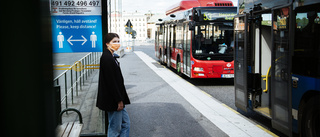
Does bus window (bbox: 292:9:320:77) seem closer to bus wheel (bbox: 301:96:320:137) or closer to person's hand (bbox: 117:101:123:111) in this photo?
bus wheel (bbox: 301:96:320:137)

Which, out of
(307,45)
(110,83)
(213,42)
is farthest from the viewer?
(213,42)

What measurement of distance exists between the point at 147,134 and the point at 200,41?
7.18 metres

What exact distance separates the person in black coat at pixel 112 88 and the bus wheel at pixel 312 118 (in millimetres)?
2511

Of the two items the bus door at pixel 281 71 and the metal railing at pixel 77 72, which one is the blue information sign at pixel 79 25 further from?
the bus door at pixel 281 71

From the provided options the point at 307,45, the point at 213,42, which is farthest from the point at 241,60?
the point at 213,42

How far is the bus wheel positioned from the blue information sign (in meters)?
Result: 3.20

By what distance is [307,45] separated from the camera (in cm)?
538

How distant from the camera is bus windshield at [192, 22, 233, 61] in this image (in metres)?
13.2

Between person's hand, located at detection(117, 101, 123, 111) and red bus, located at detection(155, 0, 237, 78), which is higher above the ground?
red bus, located at detection(155, 0, 237, 78)

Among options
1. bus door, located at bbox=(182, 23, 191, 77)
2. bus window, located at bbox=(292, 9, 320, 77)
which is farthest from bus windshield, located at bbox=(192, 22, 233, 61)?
bus window, located at bbox=(292, 9, 320, 77)

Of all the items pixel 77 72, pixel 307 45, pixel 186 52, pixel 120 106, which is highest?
pixel 307 45

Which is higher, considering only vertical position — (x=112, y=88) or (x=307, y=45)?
(x=307, y=45)

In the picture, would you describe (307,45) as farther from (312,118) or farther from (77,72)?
(77,72)

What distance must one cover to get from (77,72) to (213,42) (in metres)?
6.09
